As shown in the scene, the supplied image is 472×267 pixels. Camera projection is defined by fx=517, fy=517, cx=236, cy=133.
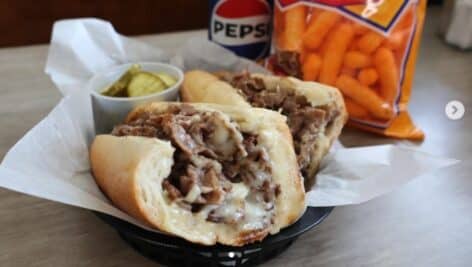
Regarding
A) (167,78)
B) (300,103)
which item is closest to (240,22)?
(167,78)

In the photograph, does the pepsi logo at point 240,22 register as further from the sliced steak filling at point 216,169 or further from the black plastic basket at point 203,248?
the black plastic basket at point 203,248

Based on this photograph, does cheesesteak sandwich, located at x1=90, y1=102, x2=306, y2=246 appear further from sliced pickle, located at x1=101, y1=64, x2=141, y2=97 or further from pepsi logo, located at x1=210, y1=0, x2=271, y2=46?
pepsi logo, located at x1=210, y1=0, x2=271, y2=46

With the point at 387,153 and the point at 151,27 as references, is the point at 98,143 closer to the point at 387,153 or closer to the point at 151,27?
the point at 387,153

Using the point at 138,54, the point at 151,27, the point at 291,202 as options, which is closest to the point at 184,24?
the point at 151,27

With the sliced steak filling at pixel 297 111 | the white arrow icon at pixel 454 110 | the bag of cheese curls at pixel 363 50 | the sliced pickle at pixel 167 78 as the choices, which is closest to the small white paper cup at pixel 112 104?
the sliced pickle at pixel 167 78

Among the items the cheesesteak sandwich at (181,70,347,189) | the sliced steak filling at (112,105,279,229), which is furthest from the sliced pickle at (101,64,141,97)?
the sliced steak filling at (112,105,279,229)
